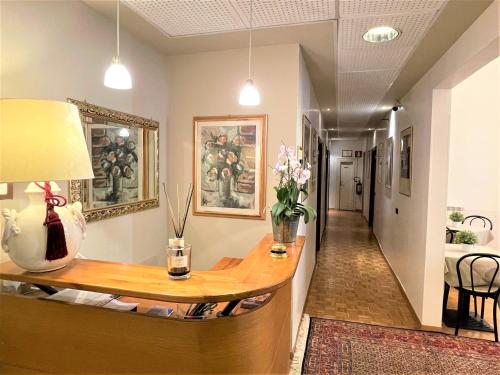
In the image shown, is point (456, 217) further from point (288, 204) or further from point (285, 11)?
point (285, 11)

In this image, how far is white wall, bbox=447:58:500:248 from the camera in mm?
4094

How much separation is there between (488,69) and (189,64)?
157 inches

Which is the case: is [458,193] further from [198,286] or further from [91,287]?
[91,287]

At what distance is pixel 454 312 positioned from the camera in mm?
3418

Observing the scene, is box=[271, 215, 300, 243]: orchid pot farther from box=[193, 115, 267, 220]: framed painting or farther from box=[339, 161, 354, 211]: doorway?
box=[339, 161, 354, 211]: doorway

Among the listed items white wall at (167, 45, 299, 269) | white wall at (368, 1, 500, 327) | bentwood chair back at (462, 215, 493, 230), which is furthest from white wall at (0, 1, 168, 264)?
bentwood chair back at (462, 215, 493, 230)

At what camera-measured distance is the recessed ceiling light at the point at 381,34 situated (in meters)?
2.12

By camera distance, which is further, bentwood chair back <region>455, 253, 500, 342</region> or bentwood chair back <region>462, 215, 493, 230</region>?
bentwood chair back <region>462, 215, 493, 230</region>

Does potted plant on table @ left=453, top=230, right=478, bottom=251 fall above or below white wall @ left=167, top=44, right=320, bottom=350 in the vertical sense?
below

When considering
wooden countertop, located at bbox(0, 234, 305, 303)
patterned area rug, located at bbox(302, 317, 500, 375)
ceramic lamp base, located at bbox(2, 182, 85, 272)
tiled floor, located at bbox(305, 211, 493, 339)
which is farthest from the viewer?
tiled floor, located at bbox(305, 211, 493, 339)

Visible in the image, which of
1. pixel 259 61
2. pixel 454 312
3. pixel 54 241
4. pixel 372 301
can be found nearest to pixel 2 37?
pixel 54 241

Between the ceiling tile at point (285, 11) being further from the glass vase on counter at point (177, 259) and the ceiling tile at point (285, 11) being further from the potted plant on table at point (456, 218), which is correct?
the potted plant on table at point (456, 218)

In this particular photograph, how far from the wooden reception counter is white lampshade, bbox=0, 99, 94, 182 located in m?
0.43

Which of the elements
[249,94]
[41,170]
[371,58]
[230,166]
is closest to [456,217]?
[371,58]
